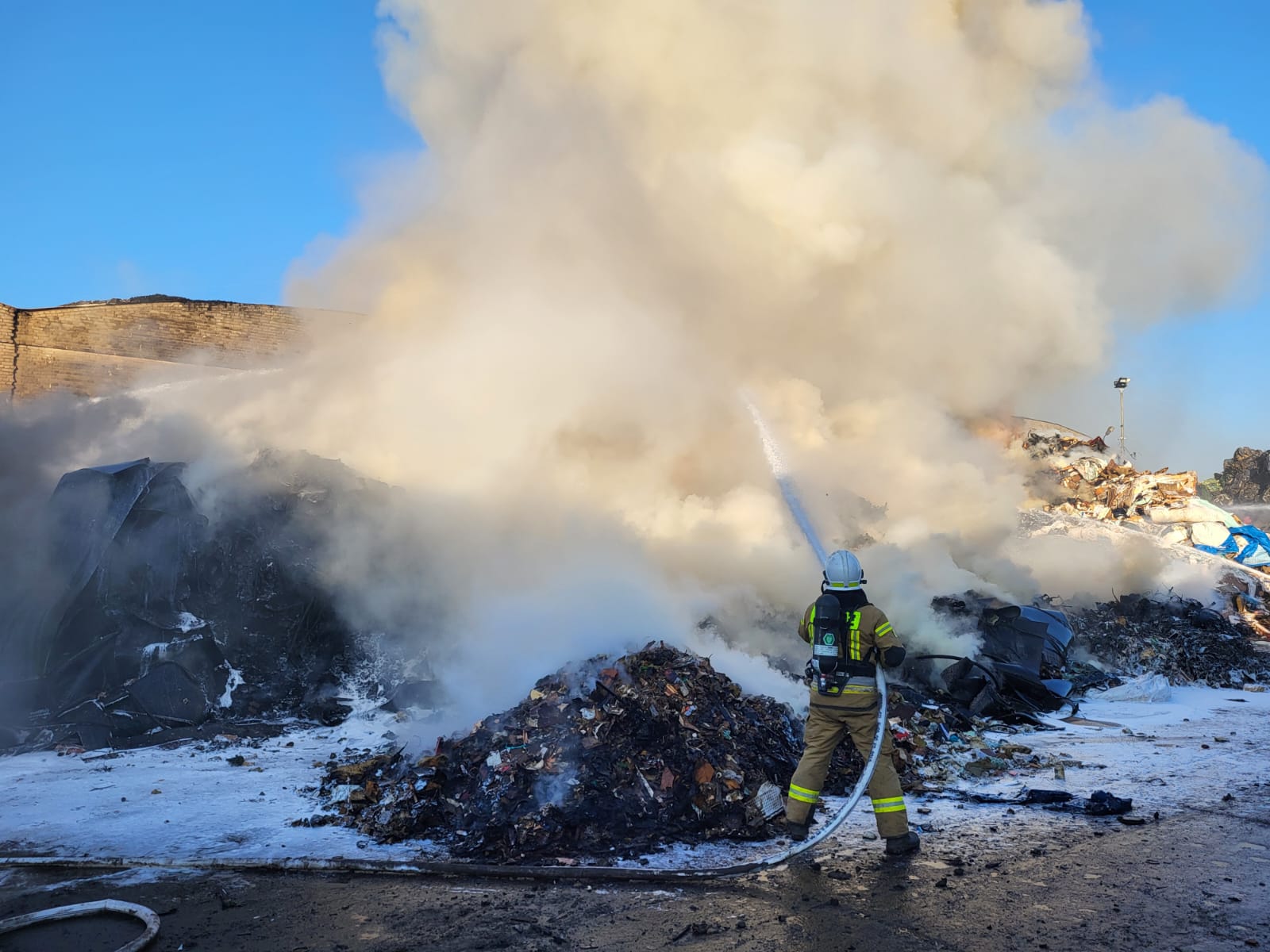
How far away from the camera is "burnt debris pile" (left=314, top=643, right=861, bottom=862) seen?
4570 millimetres

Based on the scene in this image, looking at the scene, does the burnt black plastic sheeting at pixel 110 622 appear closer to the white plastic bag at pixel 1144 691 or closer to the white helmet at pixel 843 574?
the white helmet at pixel 843 574

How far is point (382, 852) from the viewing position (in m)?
4.43

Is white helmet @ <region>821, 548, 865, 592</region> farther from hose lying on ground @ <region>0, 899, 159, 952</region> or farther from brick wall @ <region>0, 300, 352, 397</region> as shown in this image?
brick wall @ <region>0, 300, 352, 397</region>

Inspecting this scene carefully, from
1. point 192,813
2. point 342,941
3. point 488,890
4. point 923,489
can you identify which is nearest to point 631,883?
point 488,890

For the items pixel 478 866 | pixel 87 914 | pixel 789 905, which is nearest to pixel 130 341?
pixel 87 914

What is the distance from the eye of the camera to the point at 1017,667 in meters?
8.48

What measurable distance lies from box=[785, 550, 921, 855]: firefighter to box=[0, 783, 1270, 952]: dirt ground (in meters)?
0.34

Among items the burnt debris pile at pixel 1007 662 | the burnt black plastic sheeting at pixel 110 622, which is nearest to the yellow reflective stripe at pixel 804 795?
the burnt debris pile at pixel 1007 662

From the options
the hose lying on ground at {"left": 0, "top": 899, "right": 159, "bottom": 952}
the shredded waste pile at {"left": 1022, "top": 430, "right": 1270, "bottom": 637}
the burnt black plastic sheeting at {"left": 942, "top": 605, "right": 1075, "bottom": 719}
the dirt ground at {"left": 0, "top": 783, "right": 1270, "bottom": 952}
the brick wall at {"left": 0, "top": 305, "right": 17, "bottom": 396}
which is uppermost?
the brick wall at {"left": 0, "top": 305, "right": 17, "bottom": 396}

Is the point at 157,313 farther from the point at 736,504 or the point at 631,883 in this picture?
the point at 631,883

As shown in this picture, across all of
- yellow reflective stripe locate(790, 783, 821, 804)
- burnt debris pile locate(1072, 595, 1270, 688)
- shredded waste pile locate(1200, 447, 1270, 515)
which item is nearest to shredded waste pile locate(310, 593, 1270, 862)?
yellow reflective stripe locate(790, 783, 821, 804)

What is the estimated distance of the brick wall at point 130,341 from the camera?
60.1ft

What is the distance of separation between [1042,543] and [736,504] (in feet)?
21.4

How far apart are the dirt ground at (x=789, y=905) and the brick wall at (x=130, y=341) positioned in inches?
629
